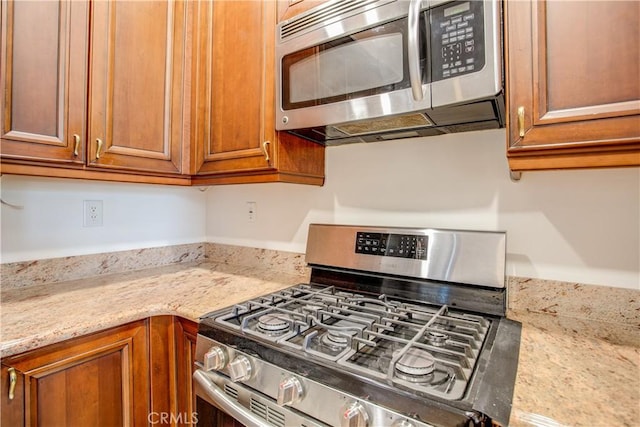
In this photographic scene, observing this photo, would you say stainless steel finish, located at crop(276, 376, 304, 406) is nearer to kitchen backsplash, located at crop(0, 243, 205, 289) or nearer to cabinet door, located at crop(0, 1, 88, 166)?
cabinet door, located at crop(0, 1, 88, 166)

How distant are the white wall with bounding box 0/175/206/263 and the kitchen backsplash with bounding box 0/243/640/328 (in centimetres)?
4

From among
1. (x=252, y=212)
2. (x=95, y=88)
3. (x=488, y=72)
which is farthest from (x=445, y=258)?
(x=95, y=88)

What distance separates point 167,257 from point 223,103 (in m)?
0.92

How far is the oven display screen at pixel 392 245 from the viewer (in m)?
1.15

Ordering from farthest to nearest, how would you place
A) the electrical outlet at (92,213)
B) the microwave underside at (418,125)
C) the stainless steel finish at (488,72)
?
the electrical outlet at (92,213) < the microwave underside at (418,125) < the stainless steel finish at (488,72)

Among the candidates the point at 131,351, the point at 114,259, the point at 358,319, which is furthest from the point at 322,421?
the point at 114,259

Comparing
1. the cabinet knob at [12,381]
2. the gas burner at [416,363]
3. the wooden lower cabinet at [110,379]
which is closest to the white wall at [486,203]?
the gas burner at [416,363]

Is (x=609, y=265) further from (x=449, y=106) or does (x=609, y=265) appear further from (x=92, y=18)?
(x=92, y=18)

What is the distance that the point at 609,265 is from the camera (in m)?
0.95

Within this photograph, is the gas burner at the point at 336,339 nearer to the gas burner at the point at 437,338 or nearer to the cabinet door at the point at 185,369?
the gas burner at the point at 437,338

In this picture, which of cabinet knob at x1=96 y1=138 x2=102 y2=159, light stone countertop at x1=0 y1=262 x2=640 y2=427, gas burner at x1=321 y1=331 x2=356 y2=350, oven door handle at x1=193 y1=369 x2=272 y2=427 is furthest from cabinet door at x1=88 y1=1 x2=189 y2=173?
gas burner at x1=321 y1=331 x2=356 y2=350

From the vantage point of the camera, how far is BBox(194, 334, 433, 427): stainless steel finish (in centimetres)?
64

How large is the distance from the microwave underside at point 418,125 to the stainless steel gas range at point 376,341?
363mm

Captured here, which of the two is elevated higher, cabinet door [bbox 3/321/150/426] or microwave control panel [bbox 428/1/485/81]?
microwave control panel [bbox 428/1/485/81]
